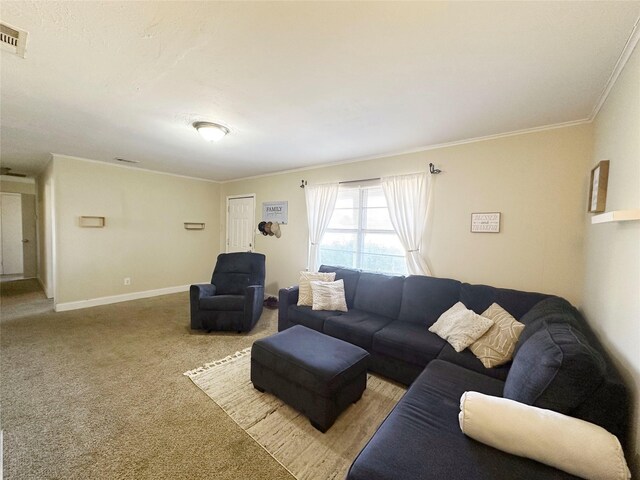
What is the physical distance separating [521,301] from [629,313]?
120 cm

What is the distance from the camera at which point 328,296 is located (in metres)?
3.11

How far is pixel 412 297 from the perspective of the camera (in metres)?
2.81

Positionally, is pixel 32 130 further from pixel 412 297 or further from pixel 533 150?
pixel 533 150

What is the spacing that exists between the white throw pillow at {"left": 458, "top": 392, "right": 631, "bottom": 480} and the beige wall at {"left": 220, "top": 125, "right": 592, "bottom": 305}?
6.05ft

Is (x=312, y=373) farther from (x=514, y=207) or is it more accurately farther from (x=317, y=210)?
(x=317, y=210)

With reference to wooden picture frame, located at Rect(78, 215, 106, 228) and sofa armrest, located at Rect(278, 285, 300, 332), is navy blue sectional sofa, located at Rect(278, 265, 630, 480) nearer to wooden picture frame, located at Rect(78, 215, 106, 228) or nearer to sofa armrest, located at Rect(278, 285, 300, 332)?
sofa armrest, located at Rect(278, 285, 300, 332)

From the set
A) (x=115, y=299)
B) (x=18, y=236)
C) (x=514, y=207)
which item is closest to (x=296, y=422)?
(x=514, y=207)

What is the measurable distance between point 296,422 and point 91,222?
4535mm

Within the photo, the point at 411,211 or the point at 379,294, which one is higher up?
the point at 411,211

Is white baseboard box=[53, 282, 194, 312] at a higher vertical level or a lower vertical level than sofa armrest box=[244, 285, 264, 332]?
lower

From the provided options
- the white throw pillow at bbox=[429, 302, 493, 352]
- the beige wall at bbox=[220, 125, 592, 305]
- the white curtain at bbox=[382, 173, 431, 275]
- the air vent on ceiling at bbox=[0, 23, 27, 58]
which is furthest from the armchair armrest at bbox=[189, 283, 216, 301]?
the beige wall at bbox=[220, 125, 592, 305]

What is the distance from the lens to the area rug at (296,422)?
5.11 feet

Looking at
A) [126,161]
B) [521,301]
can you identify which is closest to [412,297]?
[521,301]

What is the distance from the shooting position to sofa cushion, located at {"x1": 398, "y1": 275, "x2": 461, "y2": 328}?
2.64m
